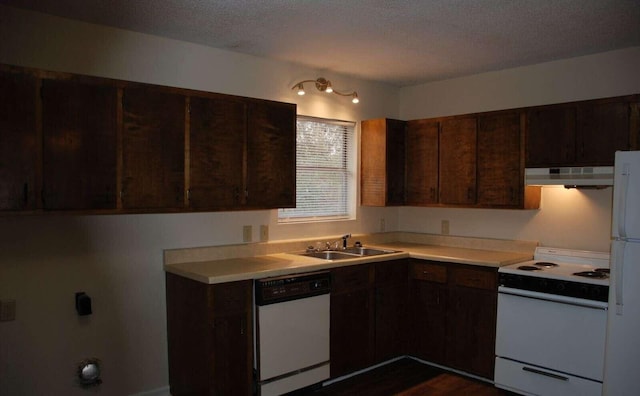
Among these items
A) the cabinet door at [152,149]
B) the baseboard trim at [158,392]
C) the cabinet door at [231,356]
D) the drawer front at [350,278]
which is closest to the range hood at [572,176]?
the drawer front at [350,278]

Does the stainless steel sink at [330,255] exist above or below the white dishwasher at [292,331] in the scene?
above

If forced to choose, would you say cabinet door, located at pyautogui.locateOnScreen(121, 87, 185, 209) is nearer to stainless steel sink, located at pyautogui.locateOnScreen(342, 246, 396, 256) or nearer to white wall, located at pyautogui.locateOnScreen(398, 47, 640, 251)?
stainless steel sink, located at pyautogui.locateOnScreen(342, 246, 396, 256)

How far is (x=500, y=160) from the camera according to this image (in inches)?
157

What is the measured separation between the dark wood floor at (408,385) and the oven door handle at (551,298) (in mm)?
767

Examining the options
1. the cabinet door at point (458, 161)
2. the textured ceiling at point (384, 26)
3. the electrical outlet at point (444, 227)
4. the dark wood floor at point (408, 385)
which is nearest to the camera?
the textured ceiling at point (384, 26)

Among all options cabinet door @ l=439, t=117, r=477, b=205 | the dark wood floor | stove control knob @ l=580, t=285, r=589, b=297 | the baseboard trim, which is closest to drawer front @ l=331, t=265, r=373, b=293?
the dark wood floor

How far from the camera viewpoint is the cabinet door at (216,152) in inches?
125

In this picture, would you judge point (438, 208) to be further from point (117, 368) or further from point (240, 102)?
point (117, 368)

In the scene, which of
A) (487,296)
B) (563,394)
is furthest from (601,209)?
(563,394)

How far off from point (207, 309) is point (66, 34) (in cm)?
192

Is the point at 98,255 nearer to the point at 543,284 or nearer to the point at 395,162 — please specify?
the point at 395,162

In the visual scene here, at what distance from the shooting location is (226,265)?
3377mm

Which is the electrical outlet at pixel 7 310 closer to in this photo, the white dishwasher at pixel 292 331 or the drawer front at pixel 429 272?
the white dishwasher at pixel 292 331

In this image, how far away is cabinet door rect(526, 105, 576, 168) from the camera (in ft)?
11.8
